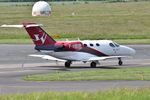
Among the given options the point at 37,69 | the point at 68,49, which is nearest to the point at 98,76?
the point at 37,69

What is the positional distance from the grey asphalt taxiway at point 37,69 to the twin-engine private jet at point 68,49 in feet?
2.25

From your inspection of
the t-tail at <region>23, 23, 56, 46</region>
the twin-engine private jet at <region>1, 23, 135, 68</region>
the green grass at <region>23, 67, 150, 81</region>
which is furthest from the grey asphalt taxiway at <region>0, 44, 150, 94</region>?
the t-tail at <region>23, 23, 56, 46</region>

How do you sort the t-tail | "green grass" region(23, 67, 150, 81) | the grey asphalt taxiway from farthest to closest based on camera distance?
the t-tail, "green grass" region(23, 67, 150, 81), the grey asphalt taxiway

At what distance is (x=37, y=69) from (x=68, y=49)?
10.6 ft

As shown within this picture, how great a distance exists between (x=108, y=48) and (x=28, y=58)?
8.48 meters

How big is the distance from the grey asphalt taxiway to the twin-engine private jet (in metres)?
0.69

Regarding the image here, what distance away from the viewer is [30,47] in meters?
61.9

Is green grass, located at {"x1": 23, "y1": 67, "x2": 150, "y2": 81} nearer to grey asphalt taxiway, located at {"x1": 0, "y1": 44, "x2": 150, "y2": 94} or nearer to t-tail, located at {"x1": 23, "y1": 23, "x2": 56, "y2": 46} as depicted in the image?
grey asphalt taxiway, located at {"x1": 0, "y1": 44, "x2": 150, "y2": 94}

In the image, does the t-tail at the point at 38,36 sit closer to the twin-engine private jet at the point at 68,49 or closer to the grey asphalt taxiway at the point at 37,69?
the twin-engine private jet at the point at 68,49

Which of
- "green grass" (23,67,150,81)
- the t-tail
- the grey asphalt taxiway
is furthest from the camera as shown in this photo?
the t-tail

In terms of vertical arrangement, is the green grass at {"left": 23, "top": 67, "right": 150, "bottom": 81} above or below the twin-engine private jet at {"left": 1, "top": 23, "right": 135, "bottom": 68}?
above

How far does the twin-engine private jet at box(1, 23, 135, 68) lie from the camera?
44.8m

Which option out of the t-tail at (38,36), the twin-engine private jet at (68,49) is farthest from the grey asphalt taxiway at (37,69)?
the t-tail at (38,36)

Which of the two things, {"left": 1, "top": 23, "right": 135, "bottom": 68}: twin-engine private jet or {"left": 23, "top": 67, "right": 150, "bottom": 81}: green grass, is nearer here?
{"left": 23, "top": 67, "right": 150, "bottom": 81}: green grass
